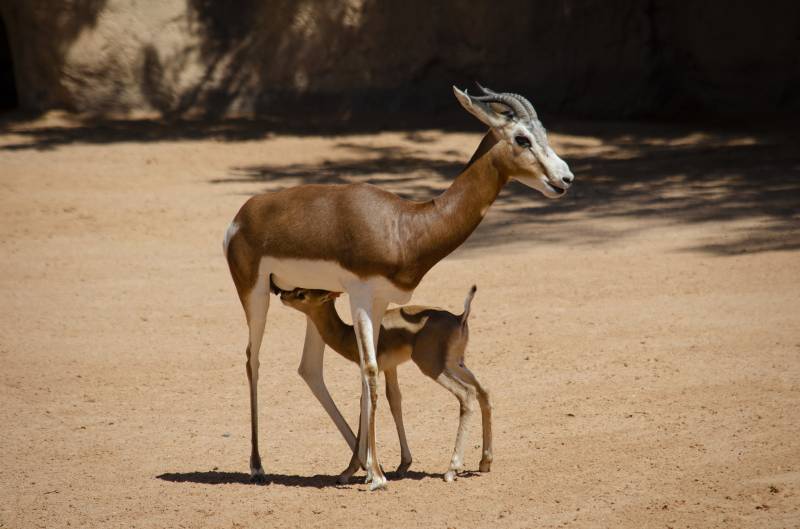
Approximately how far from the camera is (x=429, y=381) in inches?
344

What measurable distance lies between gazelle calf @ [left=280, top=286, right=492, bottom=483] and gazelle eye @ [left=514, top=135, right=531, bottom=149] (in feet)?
3.97

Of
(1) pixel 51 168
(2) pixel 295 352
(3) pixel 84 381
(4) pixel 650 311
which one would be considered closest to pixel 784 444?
(4) pixel 650 311

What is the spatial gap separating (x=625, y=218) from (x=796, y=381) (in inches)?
240

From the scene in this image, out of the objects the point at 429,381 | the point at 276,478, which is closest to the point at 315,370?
the point at 276,478

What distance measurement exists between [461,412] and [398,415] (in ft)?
1.43

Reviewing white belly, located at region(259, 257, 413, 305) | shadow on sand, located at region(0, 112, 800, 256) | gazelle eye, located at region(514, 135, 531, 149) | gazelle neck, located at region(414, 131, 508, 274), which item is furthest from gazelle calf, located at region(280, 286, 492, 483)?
shadow on sand, located at region(0, 112, 800, 256)

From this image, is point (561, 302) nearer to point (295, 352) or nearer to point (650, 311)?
point (650, 311)

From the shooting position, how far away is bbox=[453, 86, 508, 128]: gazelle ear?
19.9 ft

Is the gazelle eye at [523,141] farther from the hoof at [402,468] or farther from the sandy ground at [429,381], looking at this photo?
the hoof at [402,468]

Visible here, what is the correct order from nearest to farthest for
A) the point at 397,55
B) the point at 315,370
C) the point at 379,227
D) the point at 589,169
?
the point at 379,227 < the point at 315,370 < the point at 589,169 < the point at 397,55

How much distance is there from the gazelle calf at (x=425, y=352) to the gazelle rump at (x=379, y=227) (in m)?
0.29

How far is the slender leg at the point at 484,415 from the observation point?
6.66m

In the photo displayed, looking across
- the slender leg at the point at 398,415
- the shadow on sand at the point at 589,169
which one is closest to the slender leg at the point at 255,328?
the slender leg at the point at 398,415

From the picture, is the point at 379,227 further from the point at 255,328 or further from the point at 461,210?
the point at 255,328
